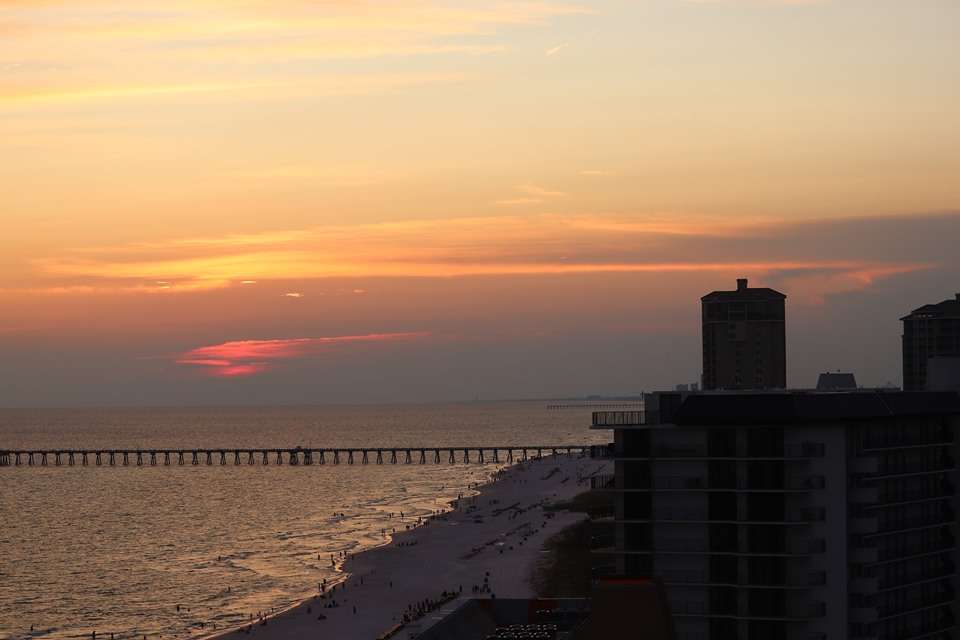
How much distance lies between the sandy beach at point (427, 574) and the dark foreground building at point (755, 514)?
812 inches

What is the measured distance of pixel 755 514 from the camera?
45938 mm

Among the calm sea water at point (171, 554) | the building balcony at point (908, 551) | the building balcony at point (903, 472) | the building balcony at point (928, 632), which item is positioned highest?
the building balcony at point (903, 472)

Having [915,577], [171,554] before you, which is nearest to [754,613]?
[915,577]

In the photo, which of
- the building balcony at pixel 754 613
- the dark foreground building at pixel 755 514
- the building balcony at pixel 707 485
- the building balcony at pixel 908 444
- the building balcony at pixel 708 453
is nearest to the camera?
the building balcony at pixel 754 613

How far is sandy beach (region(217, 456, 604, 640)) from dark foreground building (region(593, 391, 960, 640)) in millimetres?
20626

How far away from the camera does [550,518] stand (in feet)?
463

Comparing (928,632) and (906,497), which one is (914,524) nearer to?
(906,497)

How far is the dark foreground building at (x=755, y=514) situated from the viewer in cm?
4578

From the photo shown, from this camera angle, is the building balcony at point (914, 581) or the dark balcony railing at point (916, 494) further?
the dark balcony railing at point (916, 494)

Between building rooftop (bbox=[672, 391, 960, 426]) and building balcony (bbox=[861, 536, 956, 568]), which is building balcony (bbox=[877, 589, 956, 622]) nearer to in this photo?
building balcony (bbox=[861, 536, 956, 568])

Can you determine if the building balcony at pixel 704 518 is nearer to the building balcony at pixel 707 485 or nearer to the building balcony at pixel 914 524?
the building balcony at pixel 707 485

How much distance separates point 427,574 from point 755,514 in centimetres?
6569

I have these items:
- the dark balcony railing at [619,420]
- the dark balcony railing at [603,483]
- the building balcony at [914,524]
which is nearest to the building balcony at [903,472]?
the building balcony at [914,524]

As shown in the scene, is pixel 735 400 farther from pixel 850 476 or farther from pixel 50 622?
pixel 50 622
